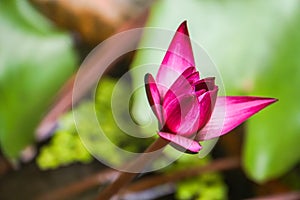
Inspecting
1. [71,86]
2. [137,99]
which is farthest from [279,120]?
[71,86]

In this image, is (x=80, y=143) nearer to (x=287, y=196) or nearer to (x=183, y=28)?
(x=287, y=196)

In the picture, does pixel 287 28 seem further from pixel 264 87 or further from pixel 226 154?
pixel 226 154

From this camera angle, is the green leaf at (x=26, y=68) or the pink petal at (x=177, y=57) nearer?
the pink petal at (x=177, y=57)

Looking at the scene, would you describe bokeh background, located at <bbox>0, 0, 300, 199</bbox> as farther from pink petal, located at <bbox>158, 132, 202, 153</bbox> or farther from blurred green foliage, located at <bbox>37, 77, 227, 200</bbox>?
pink petal, located at <bbox>158, 132, 202, 153</bbox>

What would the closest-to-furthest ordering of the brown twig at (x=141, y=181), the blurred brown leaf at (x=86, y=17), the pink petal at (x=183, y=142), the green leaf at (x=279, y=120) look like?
the pink petal at (x=183, y=142), the green leaf at (x=279, y=120), the brown twig at (x=141, y=181), the blurred brown leaf at (x=86, y=17)

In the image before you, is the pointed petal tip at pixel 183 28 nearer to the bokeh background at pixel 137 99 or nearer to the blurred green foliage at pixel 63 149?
the bokeh background at pixel 137 99

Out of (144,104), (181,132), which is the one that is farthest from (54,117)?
(181,132)

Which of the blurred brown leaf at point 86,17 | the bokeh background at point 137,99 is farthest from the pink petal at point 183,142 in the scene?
the blurred brown leaf at point 86,17
